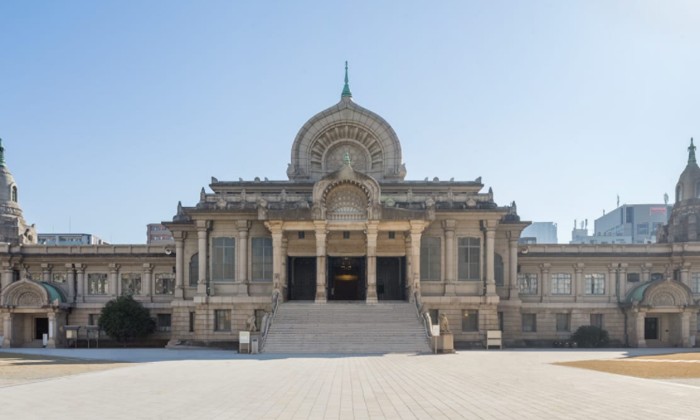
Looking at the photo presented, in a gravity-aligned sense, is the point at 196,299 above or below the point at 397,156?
below

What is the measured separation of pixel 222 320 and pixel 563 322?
33.9m

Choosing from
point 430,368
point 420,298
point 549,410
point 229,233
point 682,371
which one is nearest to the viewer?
point 549,410

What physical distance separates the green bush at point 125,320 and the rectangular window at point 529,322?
37.2 m

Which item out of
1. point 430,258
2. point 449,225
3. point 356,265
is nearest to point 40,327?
point 356,265

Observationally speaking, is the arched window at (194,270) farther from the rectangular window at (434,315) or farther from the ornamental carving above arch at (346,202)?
the rectangular window at (434,315)

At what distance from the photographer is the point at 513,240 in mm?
64812

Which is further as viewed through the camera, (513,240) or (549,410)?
(513,240)

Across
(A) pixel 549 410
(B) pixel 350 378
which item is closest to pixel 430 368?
(B) pixel 350 378

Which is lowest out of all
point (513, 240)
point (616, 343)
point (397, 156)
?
point (616, 343)

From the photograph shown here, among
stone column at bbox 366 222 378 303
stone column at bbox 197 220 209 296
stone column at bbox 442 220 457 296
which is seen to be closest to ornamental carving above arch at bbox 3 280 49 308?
stone column at bbox 197 220 209 296

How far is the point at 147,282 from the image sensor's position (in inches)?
2798

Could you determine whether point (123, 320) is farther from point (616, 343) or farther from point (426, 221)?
point (616, 343)

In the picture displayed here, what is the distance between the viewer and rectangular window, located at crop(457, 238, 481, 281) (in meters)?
Result: 61.8

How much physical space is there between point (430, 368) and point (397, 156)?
3770cm
